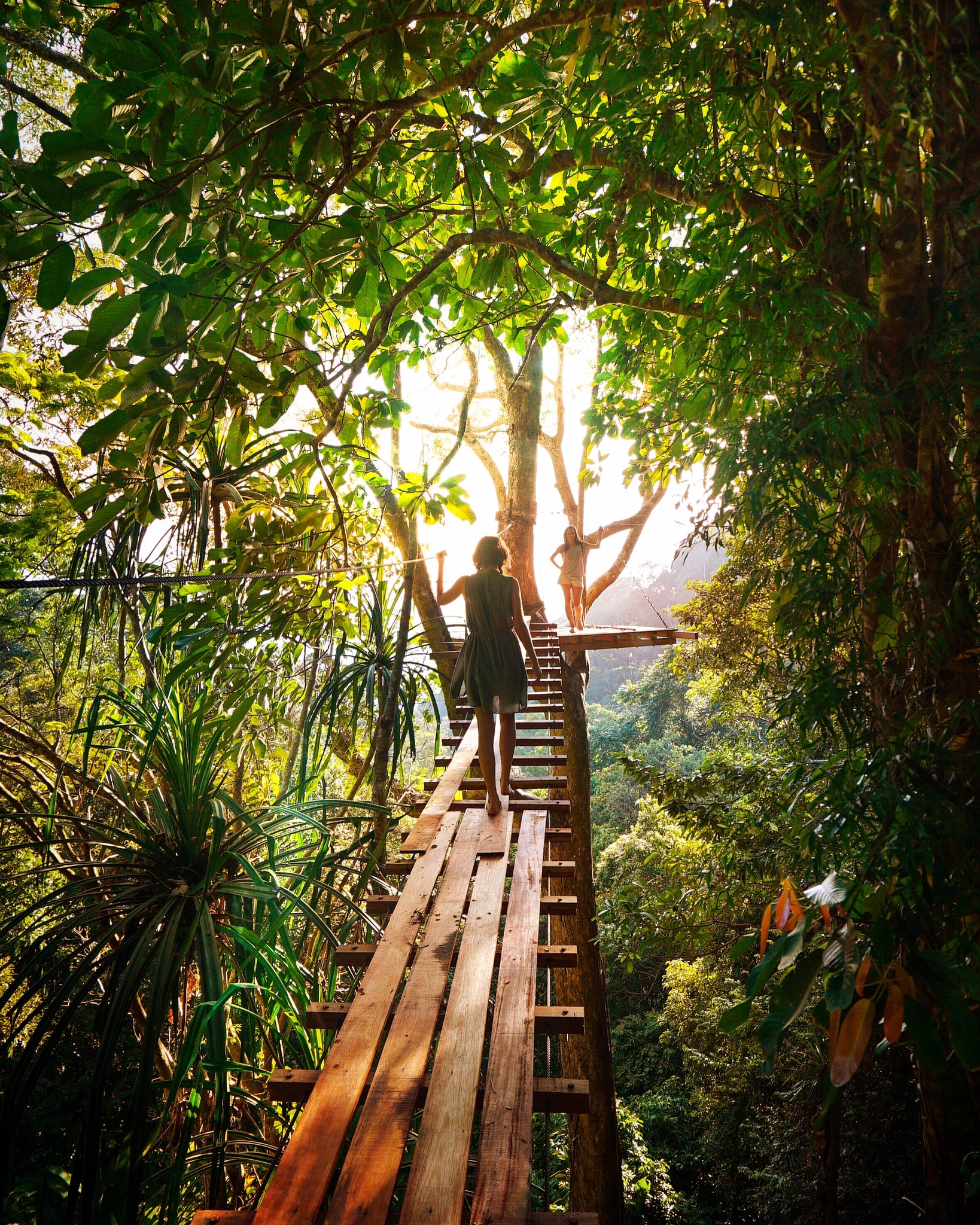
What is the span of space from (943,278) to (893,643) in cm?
85

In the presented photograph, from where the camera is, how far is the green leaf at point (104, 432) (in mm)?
1076

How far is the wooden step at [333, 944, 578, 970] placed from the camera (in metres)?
1.97

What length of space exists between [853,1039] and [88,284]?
1.55 meters

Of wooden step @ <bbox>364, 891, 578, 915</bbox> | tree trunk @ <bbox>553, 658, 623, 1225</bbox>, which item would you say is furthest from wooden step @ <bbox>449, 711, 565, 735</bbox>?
wooden step @ <bbox>364, 891, 578, 915</bbox>

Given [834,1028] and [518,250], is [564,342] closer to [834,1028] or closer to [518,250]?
[518,250]

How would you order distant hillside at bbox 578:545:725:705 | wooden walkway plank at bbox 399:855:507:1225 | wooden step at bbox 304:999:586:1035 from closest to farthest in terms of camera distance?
wooden walkway plank at bbox 399:855:507:1225 < wooden step at bbox 304:999:586:1035 < distant hillside at bbox 578:545:725:705

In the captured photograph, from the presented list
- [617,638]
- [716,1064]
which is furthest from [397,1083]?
[716,1064]

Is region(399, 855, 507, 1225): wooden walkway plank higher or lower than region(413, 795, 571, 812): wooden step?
lower

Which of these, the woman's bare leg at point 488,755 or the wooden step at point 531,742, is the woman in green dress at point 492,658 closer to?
the woman's bare leg at point 488,755

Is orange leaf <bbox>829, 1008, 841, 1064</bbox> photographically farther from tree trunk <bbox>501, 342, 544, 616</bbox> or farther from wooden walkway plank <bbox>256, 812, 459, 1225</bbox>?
tree trunk <bbox>501, 342, 544, 616</bbox>

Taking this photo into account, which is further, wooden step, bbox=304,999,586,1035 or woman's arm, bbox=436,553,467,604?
woman's arm, bbox=436,553,467,604

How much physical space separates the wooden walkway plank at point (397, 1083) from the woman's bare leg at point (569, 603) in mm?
4696

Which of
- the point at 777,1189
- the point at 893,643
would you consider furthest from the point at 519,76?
the point at 777,1189

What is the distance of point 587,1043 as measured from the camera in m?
4.82
